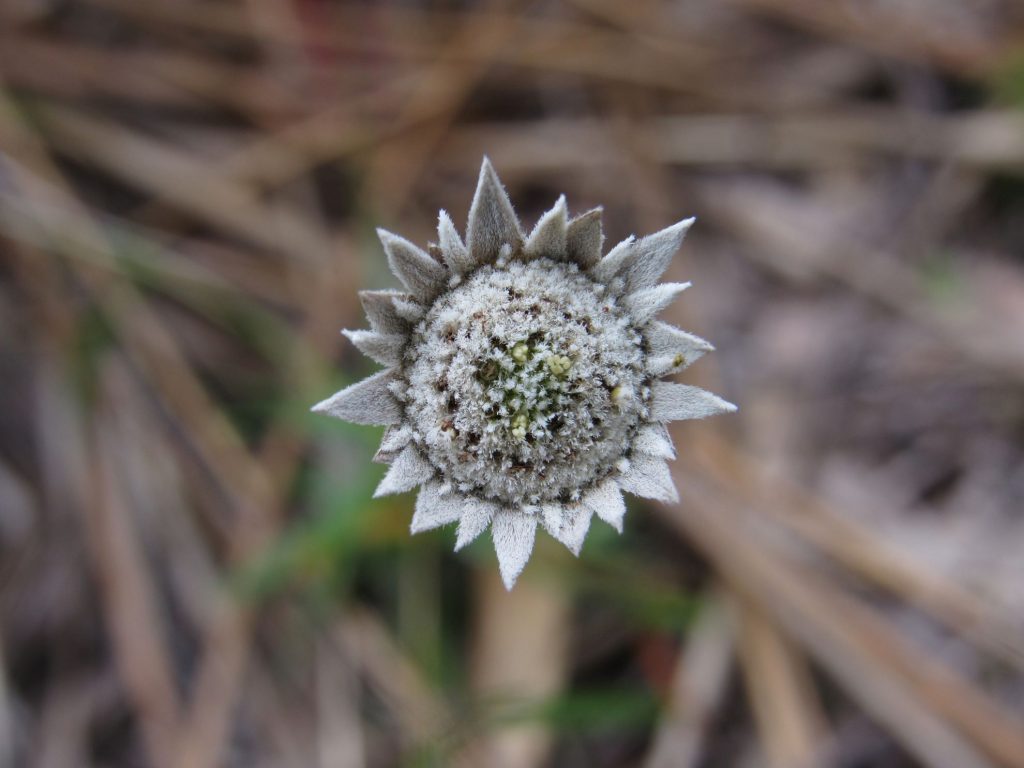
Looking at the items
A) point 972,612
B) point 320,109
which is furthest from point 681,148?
point 972,612

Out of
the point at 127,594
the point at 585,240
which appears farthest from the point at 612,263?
the point at 127,594

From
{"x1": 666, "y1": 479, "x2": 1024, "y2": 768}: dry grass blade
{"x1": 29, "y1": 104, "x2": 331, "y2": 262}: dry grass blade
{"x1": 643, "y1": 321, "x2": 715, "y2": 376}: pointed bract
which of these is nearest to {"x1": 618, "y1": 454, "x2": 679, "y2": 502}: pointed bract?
{"x1": 643, "y1": 321, "x2": 715, "y2": 376}: pointed bract

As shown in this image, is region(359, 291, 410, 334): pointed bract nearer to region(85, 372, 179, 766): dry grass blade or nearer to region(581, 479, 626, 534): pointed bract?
region(581, 479, 626, 534): pointed bract

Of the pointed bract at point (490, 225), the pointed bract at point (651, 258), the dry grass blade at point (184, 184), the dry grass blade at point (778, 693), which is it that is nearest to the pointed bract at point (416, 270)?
the pointed bract at point (490, 225)

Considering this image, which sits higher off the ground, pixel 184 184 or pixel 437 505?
pixel 184 184

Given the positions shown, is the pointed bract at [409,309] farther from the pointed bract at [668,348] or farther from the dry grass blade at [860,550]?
the dry grass blade at [860,550]

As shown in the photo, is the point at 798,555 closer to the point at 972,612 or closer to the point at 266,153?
the point at 972,612

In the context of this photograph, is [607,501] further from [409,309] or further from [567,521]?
[409,309]
